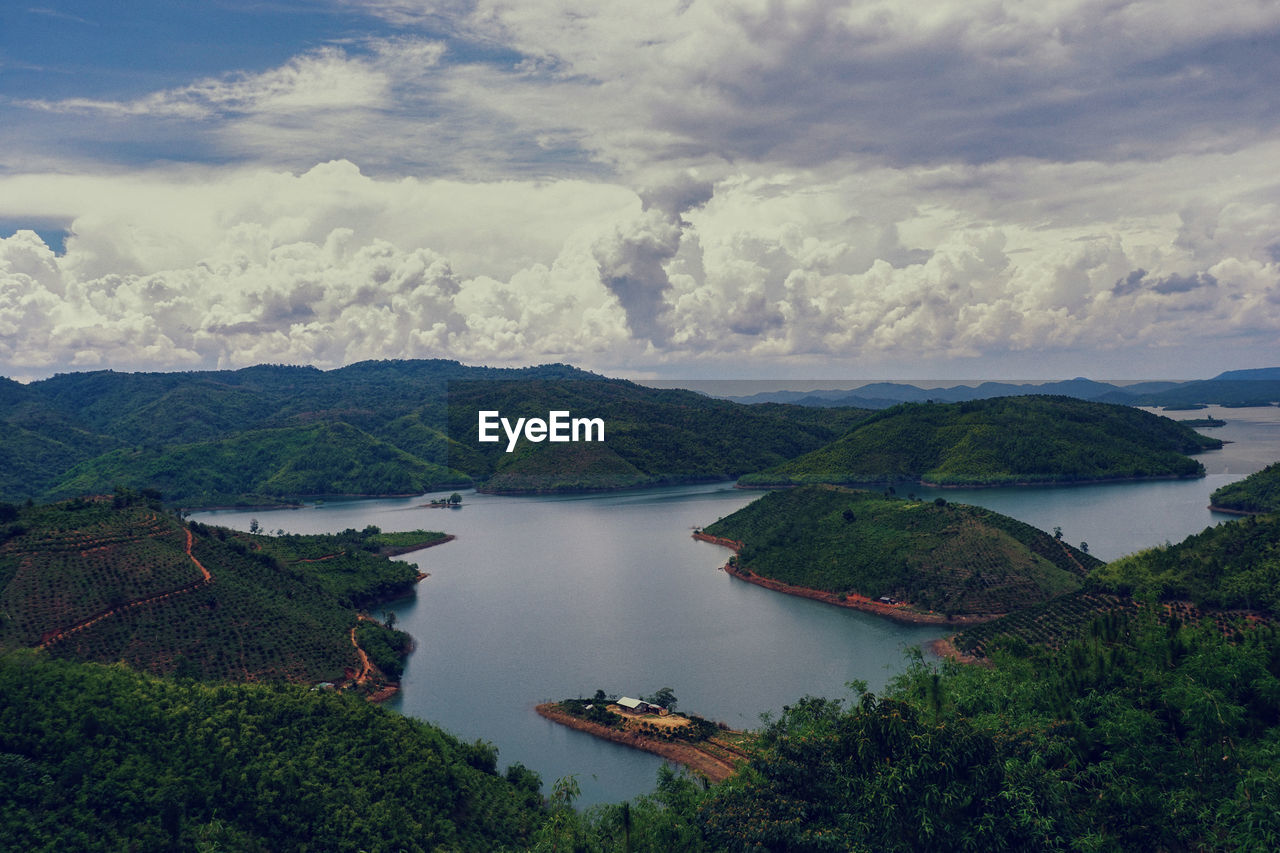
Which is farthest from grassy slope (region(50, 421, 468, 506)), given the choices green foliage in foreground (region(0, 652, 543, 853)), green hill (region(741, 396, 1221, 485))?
green foliage in foreground (region(0, 652, 543, 853))

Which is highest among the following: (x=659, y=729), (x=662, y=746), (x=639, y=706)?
(x=639, y=706)

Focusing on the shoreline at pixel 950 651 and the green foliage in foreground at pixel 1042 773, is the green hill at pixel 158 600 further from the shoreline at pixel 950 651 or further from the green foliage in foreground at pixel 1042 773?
the shoreline at pixel 950 651

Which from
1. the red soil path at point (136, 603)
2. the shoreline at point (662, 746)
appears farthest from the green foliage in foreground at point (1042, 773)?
the red soil path at point (136, 603)

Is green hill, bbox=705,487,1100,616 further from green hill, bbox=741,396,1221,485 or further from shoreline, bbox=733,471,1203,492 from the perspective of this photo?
green hill, bbox=741,396,1221,485

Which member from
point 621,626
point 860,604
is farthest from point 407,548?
point 860,604

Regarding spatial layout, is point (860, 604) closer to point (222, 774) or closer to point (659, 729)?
point (659, 729)
